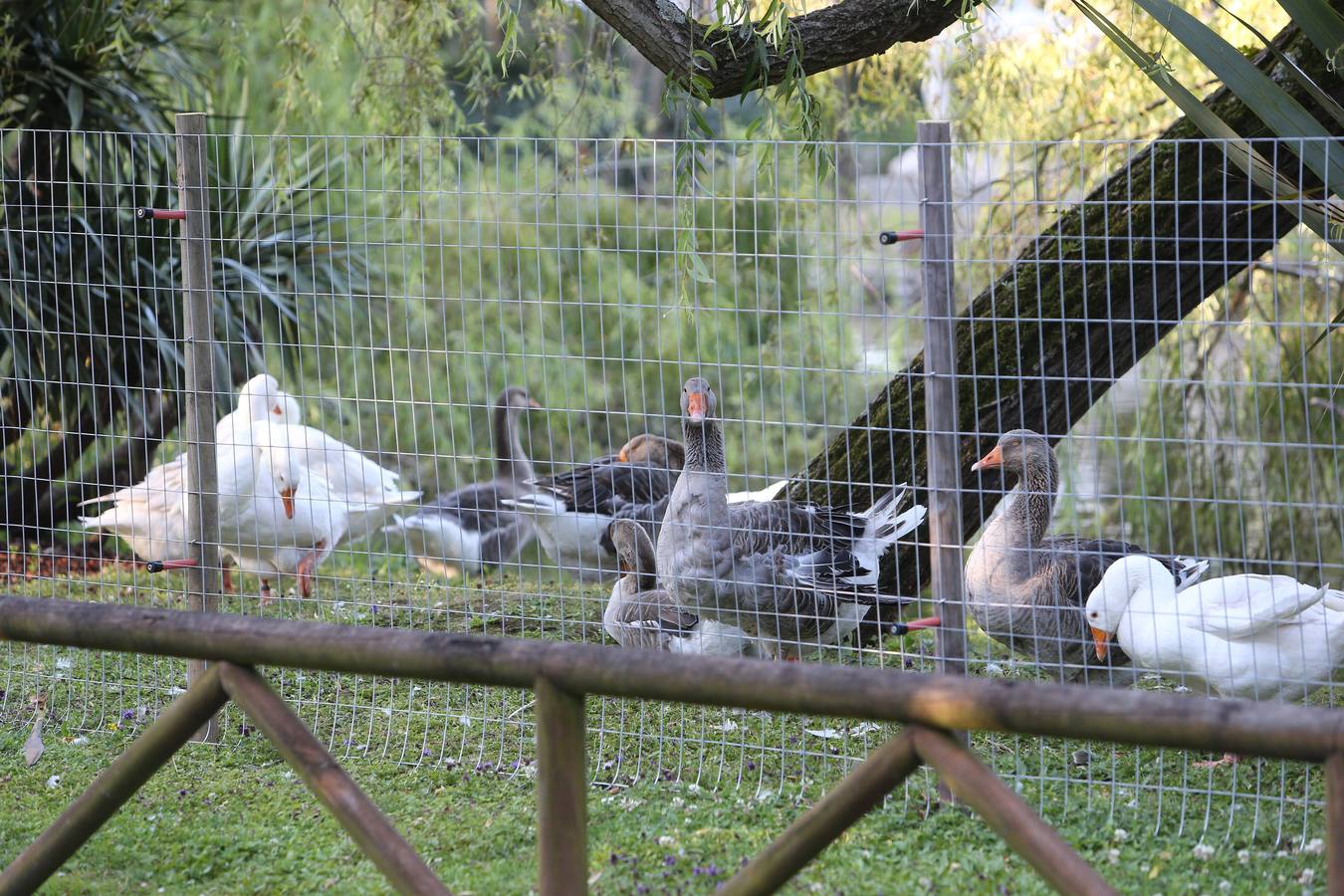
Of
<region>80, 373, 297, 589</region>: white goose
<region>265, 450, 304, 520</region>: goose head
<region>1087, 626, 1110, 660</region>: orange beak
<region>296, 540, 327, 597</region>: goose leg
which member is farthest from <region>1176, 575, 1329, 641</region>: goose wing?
<region>296, 540, 327, 597</region>: goose leg

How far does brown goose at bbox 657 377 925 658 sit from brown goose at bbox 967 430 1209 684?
0.36m

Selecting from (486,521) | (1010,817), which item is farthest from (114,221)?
(1010,817)

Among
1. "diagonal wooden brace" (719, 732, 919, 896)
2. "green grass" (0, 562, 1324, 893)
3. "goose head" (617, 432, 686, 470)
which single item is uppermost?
"goose head" (617, 432, 686, 470)

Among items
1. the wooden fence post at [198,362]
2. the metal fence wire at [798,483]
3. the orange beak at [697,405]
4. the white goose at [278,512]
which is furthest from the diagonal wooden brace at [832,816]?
the white goose at [278,512]

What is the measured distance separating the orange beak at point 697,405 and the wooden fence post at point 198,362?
1710 millimetres

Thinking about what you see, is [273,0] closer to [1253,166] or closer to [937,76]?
[937,76]

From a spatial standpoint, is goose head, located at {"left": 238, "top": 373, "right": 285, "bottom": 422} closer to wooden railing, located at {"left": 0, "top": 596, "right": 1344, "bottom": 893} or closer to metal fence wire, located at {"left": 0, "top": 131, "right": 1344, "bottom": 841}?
metal fence wire, located at {"left": 0, "top": 131, "right": 1344, "bottom": 841}

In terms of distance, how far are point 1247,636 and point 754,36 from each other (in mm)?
2481

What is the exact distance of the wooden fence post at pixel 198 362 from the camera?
4.78 metres

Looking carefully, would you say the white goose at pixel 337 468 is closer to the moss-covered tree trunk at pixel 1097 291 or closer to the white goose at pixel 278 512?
the white goose at pixel 278 512

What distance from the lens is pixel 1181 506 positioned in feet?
31.2

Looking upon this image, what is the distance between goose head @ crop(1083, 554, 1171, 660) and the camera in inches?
174

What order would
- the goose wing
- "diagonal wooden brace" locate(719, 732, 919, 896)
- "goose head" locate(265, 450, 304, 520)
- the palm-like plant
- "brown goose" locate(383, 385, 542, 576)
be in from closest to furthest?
"diagonal wooden brace" locate(719, 732, 919, 896) < the goose wing < "goose head" locate(265, 450, 304, 520) < the palm-like plant < "brown goose" locate(383, 385, 542, 576)

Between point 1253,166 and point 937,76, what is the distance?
5.57 metres
